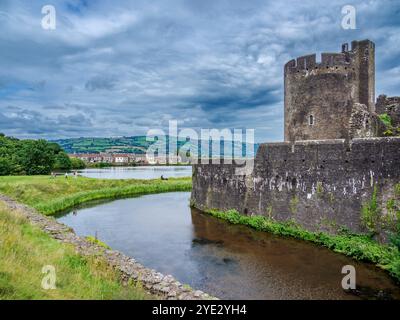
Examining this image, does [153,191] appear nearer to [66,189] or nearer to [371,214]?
[66,189]

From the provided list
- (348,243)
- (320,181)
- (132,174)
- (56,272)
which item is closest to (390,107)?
(320,181)

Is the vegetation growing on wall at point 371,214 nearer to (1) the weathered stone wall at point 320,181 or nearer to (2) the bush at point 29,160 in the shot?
(1) the weathered stone wall at point 320,181

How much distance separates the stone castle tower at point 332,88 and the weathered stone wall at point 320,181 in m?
3.61

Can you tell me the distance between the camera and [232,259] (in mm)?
12047

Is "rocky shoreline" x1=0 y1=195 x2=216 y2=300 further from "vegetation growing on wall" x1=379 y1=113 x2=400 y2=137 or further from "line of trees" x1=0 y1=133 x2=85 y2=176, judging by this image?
"line of trees" x1=0 y1=133 x2=85 y2=176

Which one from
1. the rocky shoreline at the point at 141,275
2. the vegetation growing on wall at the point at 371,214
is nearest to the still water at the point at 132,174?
the rocky shoreline at the point at 141,275

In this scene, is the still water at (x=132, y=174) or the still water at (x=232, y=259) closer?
the still water at (x=232, y=259)

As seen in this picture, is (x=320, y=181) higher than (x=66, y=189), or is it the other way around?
(x=320, y=181)

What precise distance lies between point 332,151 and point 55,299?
11999mm

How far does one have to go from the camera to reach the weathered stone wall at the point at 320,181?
38.5 feet

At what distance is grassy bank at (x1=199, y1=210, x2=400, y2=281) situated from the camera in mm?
10130

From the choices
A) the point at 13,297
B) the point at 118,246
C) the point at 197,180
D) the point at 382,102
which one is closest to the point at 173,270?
the point at 118,246

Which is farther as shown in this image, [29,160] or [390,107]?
[29,160]

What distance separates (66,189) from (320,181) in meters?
26.1
